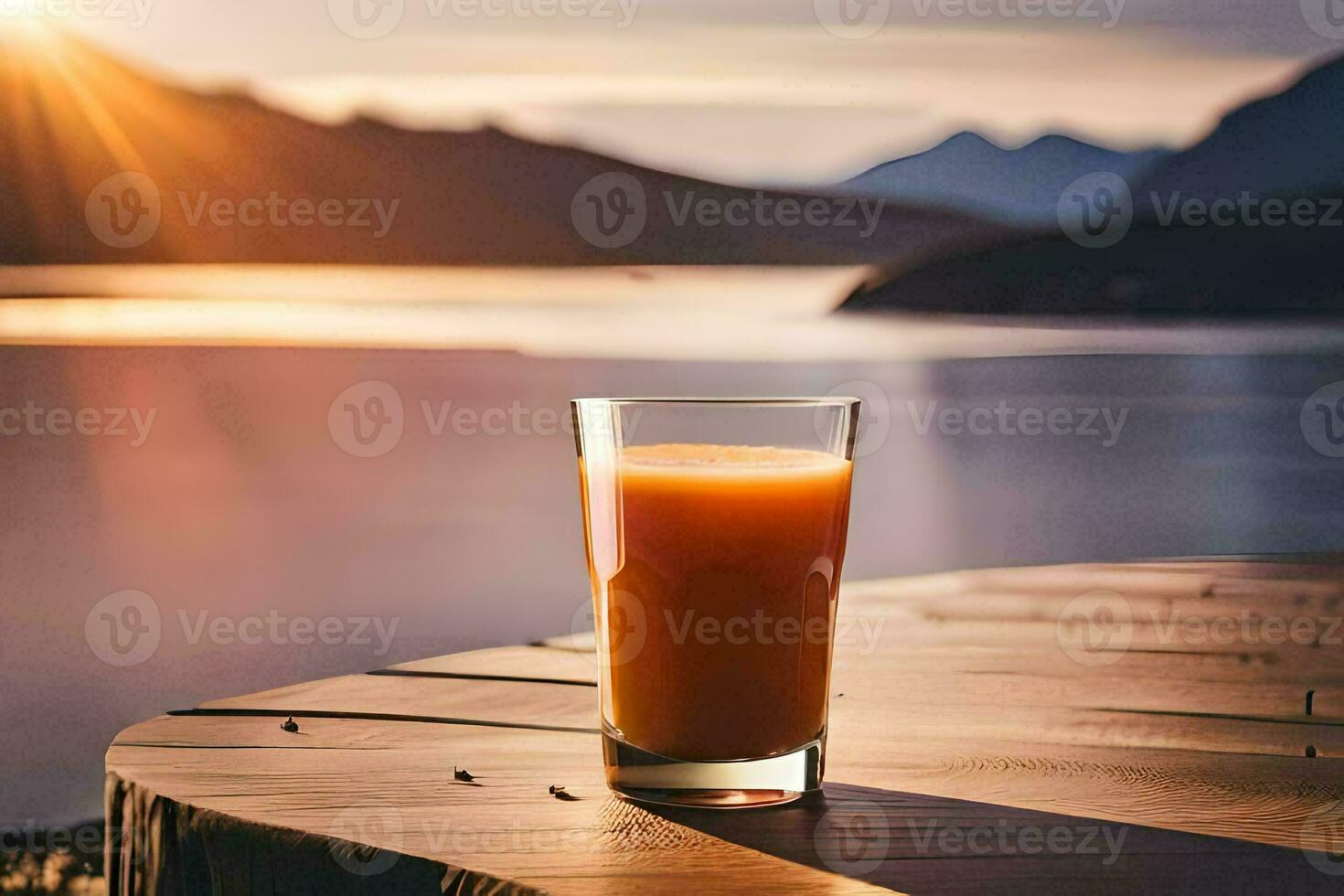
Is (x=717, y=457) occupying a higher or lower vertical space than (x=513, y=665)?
higher

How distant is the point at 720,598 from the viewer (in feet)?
2.52

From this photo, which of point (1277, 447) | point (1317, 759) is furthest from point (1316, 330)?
point (1317, 759)

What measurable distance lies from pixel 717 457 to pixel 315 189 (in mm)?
3114

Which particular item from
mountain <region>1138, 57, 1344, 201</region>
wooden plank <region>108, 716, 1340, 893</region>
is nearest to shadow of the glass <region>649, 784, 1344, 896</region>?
wooden plank <region>108, 716, 1340, 893</region>

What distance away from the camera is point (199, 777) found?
75 centimetres

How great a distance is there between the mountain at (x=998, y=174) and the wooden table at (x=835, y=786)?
2617 mm

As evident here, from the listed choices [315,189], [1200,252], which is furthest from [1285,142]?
[315,189]

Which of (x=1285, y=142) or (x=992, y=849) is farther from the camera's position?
(x=1285, y=142)

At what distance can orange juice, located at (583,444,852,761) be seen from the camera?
763 mm

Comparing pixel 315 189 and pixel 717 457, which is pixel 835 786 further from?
pixel 315 189

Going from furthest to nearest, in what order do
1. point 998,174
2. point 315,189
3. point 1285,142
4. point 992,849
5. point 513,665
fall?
point 1285,142, point 998,174, point 315,189, point 513,665, point 992,849

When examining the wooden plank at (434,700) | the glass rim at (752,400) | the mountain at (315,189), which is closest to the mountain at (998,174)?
the mountain at (315,189)

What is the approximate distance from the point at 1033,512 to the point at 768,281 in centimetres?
131

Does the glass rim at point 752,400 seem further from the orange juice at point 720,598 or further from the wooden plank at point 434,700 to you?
the wooden plank at point 434,700
